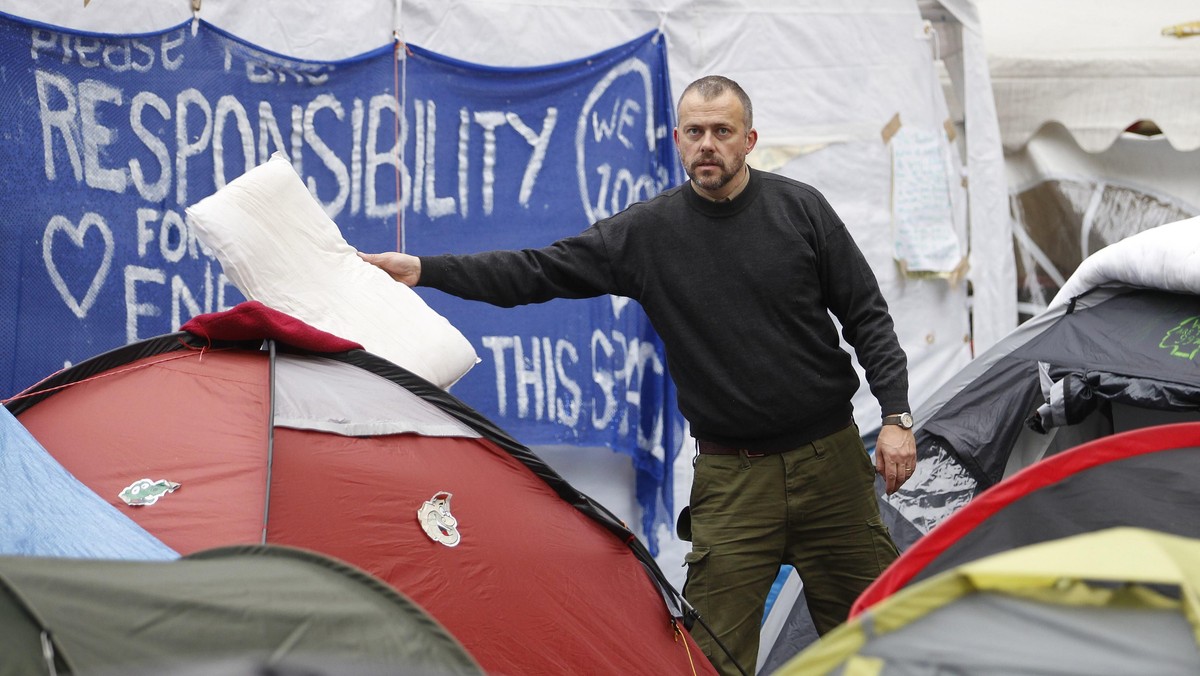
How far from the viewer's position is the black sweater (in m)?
3.46

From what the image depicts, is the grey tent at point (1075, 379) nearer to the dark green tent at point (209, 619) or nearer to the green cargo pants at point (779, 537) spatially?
the green cargo pants at point (779, 537)

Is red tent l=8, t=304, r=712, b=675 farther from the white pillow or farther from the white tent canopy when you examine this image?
the white tent canopy

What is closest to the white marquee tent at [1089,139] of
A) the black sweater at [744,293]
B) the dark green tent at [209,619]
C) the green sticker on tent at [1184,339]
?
the green sticker on tent at [1184,339]

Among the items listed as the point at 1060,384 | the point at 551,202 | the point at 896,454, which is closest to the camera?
the point at 896,454

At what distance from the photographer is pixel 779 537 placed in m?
3.48

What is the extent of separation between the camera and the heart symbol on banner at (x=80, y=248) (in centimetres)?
426

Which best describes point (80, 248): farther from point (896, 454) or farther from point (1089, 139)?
point (1089, 139)

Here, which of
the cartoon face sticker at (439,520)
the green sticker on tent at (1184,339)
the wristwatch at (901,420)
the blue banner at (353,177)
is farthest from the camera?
the blue banner at (353,177)

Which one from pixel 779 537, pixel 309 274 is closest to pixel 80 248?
pixel 309 274

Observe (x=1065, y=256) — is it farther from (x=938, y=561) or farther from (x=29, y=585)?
(x=29, y=585)

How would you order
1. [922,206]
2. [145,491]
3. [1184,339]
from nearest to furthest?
[145,491]
[1184,339]
[922,206]

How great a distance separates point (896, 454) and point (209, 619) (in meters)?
2.05

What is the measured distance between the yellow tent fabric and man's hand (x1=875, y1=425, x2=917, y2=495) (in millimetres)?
1551

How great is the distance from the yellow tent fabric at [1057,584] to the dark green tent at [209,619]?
0.59 meters
